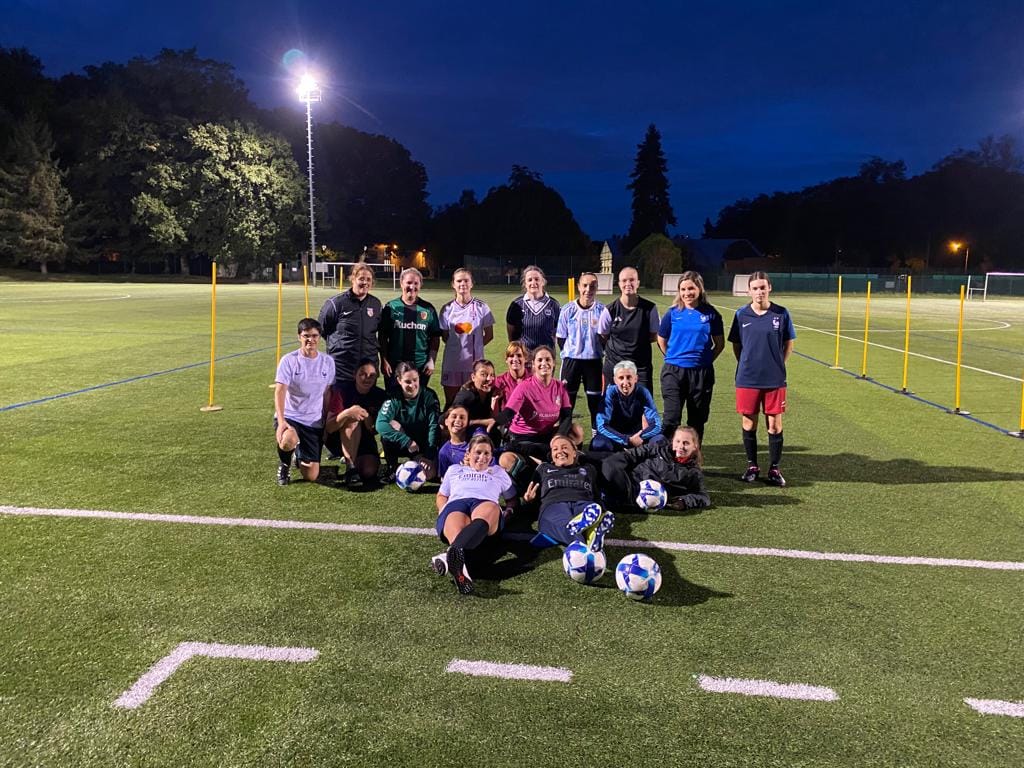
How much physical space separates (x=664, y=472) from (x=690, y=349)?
129 centimetres

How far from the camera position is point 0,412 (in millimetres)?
9484

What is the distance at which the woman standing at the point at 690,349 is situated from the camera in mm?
6930

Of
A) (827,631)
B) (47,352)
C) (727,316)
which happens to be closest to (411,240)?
(727,316)

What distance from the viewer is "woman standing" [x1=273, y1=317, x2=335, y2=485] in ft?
22.0

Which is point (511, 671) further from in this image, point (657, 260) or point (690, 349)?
point (657, 260)

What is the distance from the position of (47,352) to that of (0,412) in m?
6.40

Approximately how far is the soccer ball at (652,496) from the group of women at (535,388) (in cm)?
11

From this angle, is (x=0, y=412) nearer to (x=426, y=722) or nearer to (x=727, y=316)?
(x=426, y=722)

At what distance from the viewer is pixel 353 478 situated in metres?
6.81

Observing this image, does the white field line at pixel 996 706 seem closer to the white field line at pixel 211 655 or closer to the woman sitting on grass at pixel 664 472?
the woman sitting on grass at pixel 664 472

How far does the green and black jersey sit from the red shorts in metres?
3.04

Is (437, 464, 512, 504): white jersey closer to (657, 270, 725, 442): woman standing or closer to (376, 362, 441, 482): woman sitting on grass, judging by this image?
(376, 362, 441, 482): woman sitting on grass

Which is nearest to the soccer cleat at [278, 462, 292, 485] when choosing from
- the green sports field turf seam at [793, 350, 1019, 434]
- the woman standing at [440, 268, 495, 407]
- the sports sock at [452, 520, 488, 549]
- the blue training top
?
the woman standing at [440, 268, 495, 407]

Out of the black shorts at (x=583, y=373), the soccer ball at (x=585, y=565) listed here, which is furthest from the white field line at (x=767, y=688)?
the black shorts at (x=583, y=373)
